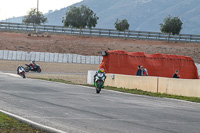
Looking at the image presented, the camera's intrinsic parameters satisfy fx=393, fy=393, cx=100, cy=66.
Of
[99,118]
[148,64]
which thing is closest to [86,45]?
[148,64]

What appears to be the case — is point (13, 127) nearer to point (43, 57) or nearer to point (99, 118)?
point (99, 118)

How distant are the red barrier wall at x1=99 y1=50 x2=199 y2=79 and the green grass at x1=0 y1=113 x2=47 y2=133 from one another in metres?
19.6

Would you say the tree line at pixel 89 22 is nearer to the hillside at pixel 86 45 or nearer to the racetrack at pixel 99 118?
the hillside at pixel 86 45

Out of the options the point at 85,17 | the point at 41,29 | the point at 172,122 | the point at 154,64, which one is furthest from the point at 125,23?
the point at 172,122

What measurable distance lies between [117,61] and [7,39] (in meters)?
38.9

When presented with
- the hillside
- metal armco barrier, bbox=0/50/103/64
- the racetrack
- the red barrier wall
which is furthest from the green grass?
the hillside

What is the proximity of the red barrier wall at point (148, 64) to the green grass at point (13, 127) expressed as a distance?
1956 centimetres

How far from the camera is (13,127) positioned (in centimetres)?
883

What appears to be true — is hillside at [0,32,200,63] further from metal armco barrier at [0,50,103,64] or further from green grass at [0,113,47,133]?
green grass at [0,113,47,133]

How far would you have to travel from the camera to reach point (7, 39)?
212ft

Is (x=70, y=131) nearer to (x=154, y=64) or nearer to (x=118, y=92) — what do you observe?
(x=118, y=92)

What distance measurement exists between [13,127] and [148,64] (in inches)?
901

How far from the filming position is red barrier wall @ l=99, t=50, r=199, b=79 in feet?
96.3

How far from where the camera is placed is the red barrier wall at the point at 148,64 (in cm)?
2936
